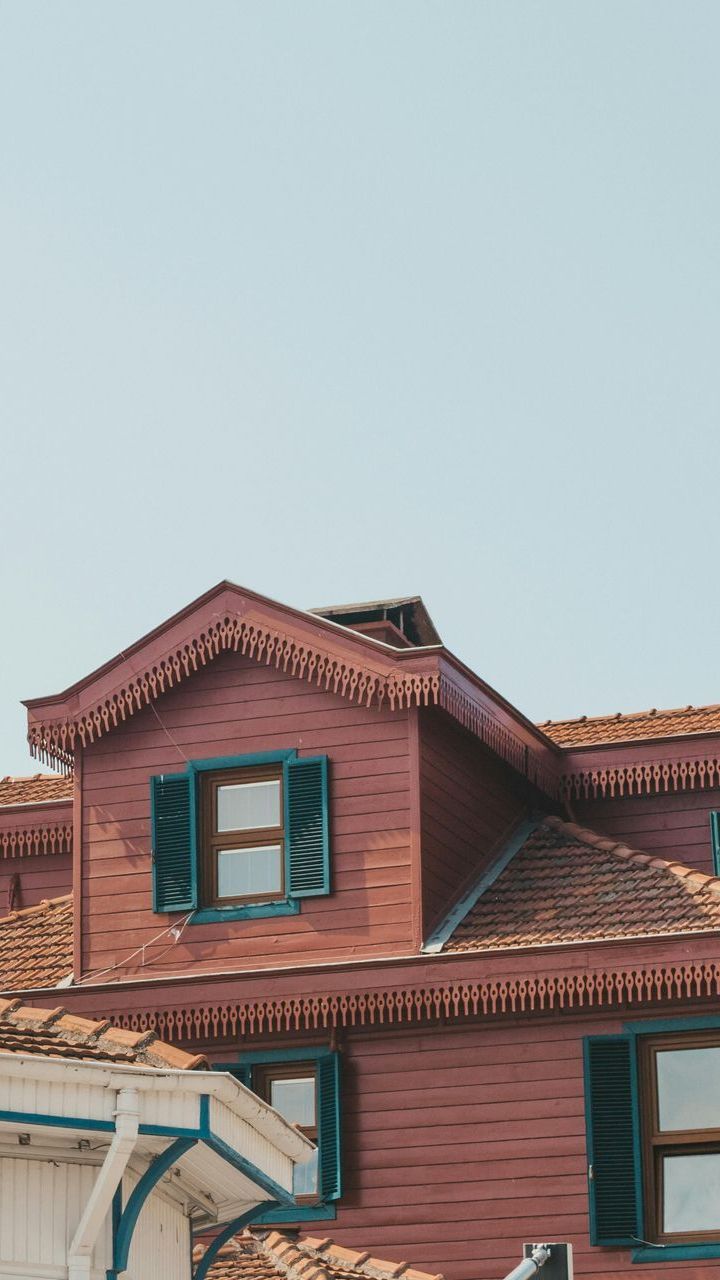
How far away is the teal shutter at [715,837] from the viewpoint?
22.8 m

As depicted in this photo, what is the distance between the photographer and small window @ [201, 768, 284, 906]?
21.4 meters

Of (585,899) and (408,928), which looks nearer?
(408,928)

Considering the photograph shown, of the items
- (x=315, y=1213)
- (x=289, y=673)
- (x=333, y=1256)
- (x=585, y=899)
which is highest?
(x=289, y=673)

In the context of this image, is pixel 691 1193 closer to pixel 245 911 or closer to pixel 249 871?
pixel 245 911

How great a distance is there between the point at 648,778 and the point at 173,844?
508 cm

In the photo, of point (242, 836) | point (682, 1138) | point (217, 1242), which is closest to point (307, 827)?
point (242, 836)

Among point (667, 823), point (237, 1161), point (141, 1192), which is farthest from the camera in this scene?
point (667, 823)

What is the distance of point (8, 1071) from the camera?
10742 mm

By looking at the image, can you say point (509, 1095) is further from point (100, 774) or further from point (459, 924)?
point (100, 774)

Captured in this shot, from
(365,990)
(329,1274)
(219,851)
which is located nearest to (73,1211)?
(329,1274)

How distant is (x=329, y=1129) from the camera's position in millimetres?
20312

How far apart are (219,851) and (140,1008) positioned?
1.76 metres

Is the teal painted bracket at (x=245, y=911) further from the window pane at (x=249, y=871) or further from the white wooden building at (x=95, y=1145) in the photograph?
the white wooden building at (x=95, y=1145)

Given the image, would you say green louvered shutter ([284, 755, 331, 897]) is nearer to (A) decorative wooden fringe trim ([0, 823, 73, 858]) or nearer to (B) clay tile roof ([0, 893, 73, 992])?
(B) clay tile roof ([0, 893, 73, 992])
